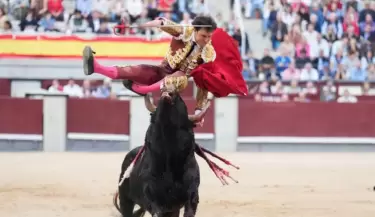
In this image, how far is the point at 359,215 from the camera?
714 centimetres

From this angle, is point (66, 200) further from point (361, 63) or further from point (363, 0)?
point (363, 0)

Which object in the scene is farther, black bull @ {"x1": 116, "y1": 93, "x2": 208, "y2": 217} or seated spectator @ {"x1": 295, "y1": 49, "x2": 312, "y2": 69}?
seated spectator @ {"x1": 295, "y1": 49, "x2": 312, "y2": 69}

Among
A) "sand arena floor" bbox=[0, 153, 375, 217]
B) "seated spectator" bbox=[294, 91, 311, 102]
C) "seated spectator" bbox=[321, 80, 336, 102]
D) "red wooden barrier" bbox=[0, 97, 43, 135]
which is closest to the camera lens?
"sand arena floor" bbox=[0, 153, 375, 217]

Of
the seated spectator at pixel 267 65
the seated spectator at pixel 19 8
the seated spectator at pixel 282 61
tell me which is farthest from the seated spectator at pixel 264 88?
the seated spectator at pixel 19 8

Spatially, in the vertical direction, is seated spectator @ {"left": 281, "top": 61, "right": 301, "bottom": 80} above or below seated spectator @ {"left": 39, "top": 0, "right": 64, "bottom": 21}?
below

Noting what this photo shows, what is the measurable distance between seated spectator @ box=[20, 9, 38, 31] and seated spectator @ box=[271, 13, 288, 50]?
4.02 m

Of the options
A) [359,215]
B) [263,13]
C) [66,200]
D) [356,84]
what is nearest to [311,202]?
[359,215]

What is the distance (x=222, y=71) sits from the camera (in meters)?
5.14

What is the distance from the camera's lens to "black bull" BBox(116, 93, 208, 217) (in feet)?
16.0

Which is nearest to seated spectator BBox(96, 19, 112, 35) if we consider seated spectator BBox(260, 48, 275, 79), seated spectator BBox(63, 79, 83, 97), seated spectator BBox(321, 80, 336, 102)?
seated spectator BBox(63, 79, 83, 97)

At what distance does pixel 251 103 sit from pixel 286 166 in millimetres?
2504

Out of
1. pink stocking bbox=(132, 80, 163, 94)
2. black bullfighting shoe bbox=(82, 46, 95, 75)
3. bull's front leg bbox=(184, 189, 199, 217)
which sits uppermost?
black bullfighting shoe bbox=(82, 46, 95, 75)

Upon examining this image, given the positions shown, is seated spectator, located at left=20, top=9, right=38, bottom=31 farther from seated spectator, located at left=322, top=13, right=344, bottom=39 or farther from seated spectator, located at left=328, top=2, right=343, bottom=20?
seated spectator, located at left=328, top=2, right=343, bottom=20

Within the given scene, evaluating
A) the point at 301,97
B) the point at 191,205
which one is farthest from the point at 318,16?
the point at 191,205
